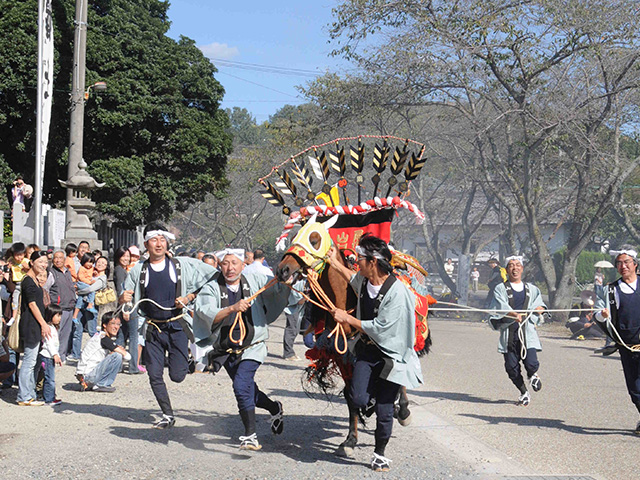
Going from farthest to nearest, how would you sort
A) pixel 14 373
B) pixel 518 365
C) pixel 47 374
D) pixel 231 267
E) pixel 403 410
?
pixel 518 365 < pixel 14 373 < pixel 47 374 < pixel 403 410 < pixel 231 267

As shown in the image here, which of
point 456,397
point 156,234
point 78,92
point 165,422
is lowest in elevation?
point 456,397

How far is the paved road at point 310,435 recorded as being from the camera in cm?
591

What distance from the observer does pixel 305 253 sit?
19.9ft

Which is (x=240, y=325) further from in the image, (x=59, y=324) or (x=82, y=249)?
(x=82, y=249)

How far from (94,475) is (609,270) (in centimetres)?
3654

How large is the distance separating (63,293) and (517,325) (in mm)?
5841

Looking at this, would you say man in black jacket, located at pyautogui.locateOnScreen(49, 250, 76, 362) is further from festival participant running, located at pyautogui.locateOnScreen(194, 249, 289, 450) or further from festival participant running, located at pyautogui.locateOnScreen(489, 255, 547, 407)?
festival participant running, located at pyautogui.locateOnScreen(489, 255, 547, 407)

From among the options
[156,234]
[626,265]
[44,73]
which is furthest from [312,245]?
[44,73]

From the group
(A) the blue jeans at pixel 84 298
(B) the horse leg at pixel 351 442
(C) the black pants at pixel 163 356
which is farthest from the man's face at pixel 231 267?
(A) the blue jeans at pixel 84 298

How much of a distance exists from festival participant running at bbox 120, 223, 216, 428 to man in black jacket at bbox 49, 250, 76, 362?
11.1 ft

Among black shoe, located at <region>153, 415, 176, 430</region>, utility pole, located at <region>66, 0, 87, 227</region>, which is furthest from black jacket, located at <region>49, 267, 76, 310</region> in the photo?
utility pole, located at <region>66, 0, 87, 227</region>

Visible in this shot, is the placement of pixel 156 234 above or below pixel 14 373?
above

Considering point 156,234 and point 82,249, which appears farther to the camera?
point 82,249

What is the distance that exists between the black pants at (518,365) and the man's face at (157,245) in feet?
13.8
